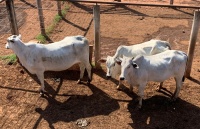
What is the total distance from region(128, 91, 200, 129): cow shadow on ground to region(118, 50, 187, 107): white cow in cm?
33

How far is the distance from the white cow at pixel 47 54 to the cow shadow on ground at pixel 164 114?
6.35 feet

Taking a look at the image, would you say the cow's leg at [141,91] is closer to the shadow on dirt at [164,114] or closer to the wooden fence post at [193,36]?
the shadow on dirt at [164,114]

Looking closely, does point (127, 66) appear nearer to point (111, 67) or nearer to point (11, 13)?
point (111, 67)

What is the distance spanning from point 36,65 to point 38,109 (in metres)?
1.11

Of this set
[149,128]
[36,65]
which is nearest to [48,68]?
[36,65]

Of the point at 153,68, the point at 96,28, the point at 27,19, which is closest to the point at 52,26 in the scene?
the point at 27,19

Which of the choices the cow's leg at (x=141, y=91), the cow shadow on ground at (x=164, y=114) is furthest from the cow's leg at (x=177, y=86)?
the cow's leg at (x=141, y=91)

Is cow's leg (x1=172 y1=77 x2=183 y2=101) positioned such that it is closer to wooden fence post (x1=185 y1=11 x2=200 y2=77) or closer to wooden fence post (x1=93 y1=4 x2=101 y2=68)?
wooden fence post (x1=185 y1=11 x2=200 y2=77)

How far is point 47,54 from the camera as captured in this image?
8375 millimetres

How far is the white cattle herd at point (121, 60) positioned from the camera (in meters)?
7.87

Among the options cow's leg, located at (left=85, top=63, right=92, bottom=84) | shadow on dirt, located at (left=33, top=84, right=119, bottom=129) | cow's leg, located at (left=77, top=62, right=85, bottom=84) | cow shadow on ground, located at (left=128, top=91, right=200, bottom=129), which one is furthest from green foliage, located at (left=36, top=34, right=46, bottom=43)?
cow shadow on ground, located at (left=128, top=91, right=200, bottom=129)

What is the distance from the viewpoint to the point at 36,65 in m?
8.33

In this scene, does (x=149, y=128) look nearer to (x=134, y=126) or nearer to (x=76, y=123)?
(x=134, y=126)

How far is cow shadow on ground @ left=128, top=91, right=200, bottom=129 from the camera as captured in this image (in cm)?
772
